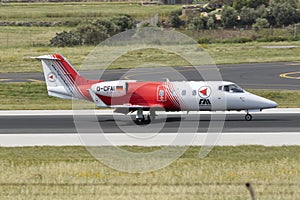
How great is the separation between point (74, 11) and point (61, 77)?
3703 inches

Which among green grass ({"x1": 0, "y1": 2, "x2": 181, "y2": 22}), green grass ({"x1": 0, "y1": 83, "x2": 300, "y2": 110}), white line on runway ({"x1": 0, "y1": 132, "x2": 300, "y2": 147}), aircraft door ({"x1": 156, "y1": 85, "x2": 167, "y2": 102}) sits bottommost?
green grass ({"x1": 0, "y1": 2, "x2": 181, "y2": 22})

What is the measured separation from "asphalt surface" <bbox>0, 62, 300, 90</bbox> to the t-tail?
17.2m

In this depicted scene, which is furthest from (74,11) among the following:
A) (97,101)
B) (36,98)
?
(97,101)

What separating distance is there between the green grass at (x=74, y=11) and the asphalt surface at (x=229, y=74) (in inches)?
2060

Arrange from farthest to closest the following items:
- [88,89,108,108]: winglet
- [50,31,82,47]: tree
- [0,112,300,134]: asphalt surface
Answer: [50,31,82,47]: tree, [88,89,108,108]: winglet, [0,112,300,134]: asphalt surface

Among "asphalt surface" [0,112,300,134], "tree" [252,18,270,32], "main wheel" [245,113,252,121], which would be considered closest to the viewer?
"asphalt surface" [0,112,300,134]

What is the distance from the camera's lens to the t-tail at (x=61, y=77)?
A: 36812 mm

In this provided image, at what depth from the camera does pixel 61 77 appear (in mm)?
37156

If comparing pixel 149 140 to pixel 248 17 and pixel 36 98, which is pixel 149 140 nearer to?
pixel 36 98

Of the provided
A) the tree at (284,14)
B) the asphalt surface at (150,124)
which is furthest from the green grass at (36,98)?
the tree at (284,14)

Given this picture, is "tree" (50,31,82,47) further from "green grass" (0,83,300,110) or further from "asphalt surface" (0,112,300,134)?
"asphalt surface" (0,112,300,134)

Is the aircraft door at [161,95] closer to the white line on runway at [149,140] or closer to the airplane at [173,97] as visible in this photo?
the airplane at [173,97]

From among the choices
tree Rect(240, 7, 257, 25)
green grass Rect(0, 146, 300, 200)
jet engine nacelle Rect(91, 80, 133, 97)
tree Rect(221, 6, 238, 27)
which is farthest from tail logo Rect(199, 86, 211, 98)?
tree Rect(240, 7, 257, 25)

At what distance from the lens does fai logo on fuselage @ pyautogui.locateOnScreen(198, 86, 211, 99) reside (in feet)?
115
